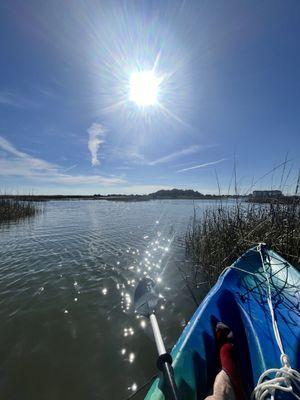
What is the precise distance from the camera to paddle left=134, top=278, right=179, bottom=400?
1582 mm

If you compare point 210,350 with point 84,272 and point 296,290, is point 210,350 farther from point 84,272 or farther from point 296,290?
point 84,272

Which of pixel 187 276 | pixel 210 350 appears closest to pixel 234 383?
pixel 210 350

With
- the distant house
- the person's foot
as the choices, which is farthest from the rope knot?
the distant house

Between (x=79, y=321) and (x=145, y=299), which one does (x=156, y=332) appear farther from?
(x=79, y=321)

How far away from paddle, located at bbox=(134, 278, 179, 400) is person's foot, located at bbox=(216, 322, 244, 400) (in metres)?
0.61

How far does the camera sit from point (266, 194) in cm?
588

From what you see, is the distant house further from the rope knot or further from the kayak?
the rope knot

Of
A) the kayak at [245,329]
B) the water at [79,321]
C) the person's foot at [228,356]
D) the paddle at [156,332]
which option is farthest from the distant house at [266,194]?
the person's foot at [228,356]

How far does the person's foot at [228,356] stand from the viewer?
5.85 feet

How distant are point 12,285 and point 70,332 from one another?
249 centimetres

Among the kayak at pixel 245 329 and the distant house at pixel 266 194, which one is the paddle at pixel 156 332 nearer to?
the kayak at pixel 245 329

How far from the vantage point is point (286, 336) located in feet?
7.52

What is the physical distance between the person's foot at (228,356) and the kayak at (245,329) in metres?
0.11

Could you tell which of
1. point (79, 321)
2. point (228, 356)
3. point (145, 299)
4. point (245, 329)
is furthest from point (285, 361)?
point (79, 321)
